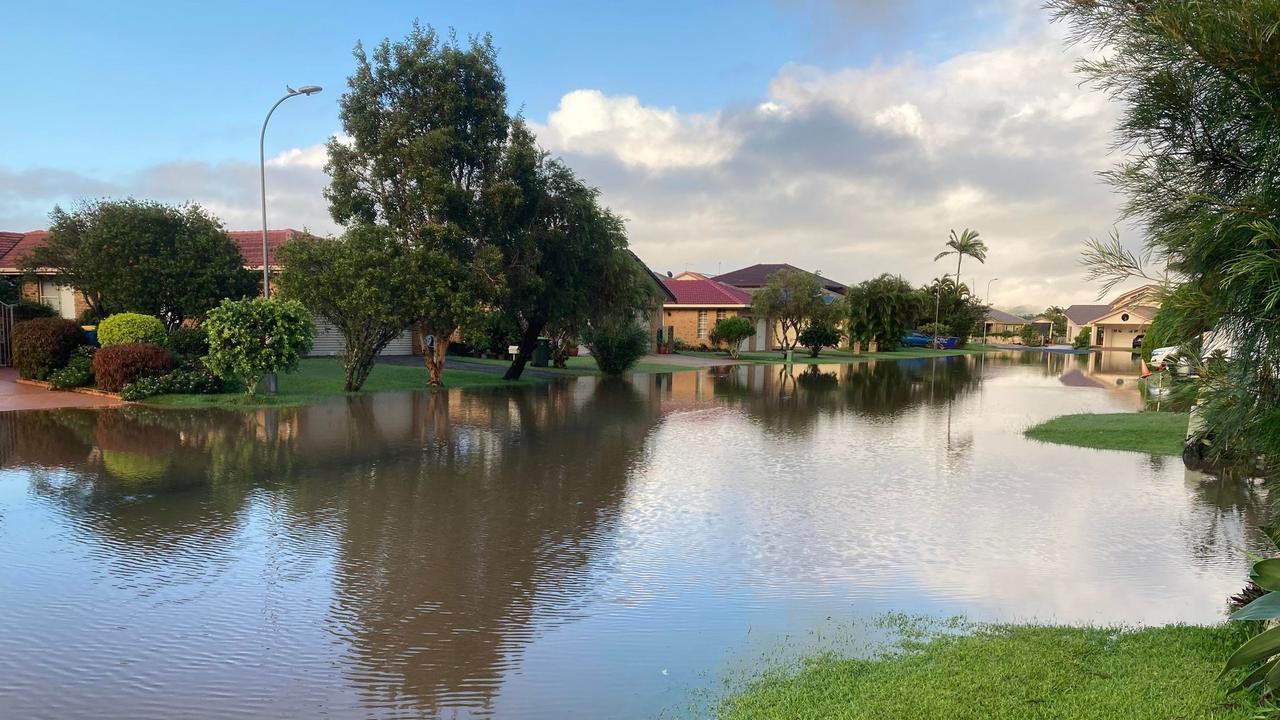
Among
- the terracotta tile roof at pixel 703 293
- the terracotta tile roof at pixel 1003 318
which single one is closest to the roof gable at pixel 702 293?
the terracotta tile roof at pixel 703 293

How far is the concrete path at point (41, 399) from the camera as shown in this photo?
17.4m

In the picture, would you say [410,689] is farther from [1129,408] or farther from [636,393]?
[1129,408]

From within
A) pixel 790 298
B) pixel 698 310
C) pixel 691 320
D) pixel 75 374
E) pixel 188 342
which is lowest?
pixel 75 374

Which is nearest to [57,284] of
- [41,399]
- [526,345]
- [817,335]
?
[41,399]

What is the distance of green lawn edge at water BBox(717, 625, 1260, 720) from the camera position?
409 centimetres

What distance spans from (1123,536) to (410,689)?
753cm

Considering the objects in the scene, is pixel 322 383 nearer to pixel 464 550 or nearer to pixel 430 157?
pixel 430 157

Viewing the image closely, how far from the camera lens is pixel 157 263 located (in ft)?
83.4

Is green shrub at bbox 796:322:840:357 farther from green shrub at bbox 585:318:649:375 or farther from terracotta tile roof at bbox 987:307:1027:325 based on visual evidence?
terracotta tile roof at bbox 987:307:1027:325

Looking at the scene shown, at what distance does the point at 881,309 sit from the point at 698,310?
577 inches

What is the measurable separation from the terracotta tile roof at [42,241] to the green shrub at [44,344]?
12.0m

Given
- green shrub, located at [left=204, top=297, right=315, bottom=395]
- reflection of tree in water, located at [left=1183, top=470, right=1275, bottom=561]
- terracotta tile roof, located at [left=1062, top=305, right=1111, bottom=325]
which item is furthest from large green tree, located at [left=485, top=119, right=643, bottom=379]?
terracotta tile roof, located at [left=1062, top=305, right=1111, bottom=325]

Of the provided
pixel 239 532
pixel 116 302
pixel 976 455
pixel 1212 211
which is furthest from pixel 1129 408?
pixel 116 302

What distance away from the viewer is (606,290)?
26609mm
